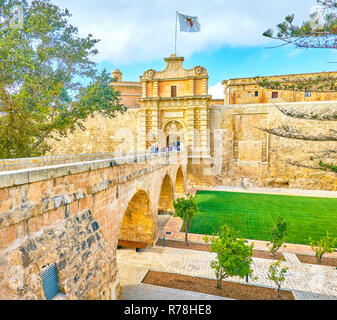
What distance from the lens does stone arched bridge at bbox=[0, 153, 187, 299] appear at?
298 centimetres

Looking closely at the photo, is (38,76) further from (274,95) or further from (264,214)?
(274,95)

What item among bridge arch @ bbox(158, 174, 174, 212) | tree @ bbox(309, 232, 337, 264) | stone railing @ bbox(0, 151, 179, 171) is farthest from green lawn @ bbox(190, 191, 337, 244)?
stone railing @ bbox(0, 151, 179, 171)

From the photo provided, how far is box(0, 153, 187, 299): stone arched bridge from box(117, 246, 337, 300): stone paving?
3.11m

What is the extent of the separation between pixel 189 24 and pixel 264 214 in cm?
1739

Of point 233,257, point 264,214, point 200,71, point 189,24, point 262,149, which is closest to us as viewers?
point 233,257

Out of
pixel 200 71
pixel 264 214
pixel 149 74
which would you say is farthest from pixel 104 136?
pixel 264 214

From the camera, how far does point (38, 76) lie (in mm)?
10102

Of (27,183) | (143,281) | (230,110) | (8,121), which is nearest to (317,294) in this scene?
(143,281)

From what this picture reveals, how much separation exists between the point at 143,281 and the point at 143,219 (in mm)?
3063

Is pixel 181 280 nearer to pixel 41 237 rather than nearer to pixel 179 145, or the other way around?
pixel 41 237

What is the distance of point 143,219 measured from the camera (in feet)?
33.1

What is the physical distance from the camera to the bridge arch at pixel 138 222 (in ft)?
32.1


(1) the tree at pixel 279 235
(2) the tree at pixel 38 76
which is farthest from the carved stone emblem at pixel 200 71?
(1) the tree at pixel 279 235

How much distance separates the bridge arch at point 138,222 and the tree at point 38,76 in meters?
5.60
